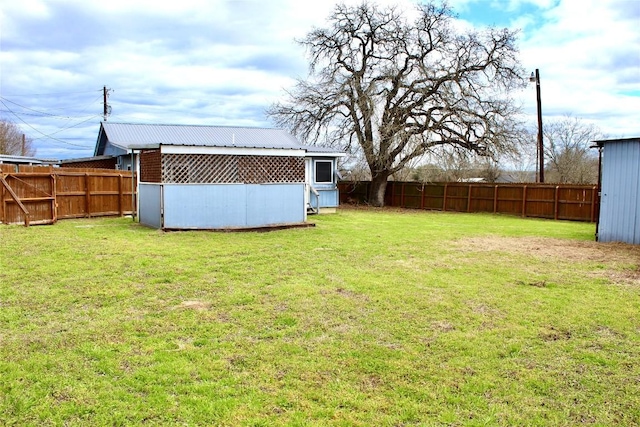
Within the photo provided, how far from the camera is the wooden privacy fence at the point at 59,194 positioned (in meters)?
12.6

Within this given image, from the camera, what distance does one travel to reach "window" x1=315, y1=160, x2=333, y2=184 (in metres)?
21.6

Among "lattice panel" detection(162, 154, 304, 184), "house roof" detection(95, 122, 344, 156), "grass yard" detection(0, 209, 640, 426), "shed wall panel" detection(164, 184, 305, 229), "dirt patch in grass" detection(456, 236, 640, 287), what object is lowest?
"grass yard" detection(0, 209, 640, 426)

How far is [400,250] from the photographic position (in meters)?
9.97

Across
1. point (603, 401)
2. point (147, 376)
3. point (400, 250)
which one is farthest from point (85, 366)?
point (400, 250)

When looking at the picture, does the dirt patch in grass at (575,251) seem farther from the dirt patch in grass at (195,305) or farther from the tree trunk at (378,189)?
the tree trunk at (378,189)

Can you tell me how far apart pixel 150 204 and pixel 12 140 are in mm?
35145

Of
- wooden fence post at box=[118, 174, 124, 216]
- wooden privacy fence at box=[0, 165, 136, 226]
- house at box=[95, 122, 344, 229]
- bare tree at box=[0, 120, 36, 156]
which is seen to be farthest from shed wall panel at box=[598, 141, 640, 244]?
bare tree at box=[0, 120, 36, 156]

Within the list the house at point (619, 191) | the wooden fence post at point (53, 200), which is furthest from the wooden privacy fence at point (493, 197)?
the wooden fence post at point (53, 200)

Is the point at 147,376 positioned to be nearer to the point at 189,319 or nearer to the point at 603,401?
the point at 189,319

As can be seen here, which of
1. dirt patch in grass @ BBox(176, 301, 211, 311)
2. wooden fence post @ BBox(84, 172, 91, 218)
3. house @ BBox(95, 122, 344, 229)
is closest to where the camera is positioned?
dirt patch in grass @ BBox(176, 301, 211, 311)

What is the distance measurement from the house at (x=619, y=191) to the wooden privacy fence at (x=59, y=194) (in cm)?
1291

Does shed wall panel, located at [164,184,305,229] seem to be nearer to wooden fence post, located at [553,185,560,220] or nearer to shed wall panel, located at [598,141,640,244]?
shed wall panel, located at [598,141,640,244]

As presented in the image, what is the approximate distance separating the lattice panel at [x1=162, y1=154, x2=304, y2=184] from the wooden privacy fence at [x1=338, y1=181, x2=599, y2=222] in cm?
1011

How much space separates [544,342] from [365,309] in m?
1.86
